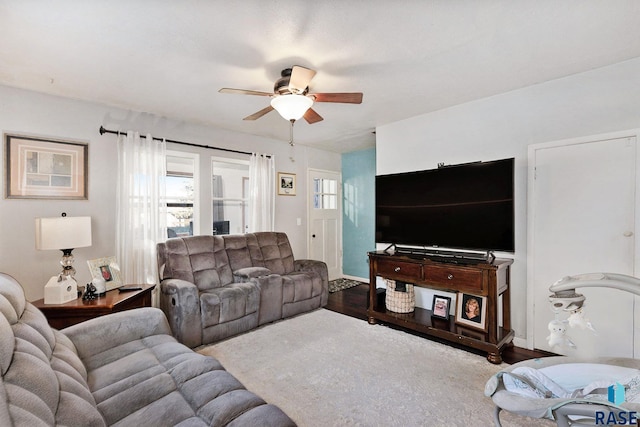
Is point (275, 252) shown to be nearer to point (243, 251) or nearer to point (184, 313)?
point (243, 251)

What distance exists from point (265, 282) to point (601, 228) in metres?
3.22

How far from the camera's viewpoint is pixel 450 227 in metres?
3.15

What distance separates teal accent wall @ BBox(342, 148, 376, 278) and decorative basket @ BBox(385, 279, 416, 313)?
1.99 metres

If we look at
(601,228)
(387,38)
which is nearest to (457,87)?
(387,38)

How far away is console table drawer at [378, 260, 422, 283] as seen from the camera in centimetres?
314

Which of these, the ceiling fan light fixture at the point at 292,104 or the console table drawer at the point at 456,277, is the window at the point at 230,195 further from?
the console table drawer at the point at 456,277

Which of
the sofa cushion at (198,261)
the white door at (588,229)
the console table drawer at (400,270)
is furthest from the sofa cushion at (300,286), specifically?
the white door at (588,229)

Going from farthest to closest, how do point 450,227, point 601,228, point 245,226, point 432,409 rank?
point 245,226 → point 450,227 → point 601,228 → point 432,409

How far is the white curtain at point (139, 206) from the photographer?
330 centimetres

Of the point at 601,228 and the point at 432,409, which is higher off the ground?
the point at 601,228

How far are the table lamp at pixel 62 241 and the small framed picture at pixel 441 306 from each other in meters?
3.48

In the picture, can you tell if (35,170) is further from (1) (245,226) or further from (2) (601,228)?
(2) (601,228)

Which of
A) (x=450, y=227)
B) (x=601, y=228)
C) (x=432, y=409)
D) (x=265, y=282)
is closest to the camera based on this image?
(x=432, y=409)

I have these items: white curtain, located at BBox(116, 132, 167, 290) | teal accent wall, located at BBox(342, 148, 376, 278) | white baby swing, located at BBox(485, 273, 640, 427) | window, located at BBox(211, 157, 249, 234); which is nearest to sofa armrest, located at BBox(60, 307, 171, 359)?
white curtain, located at BBox(116, 132, 167, 290)
